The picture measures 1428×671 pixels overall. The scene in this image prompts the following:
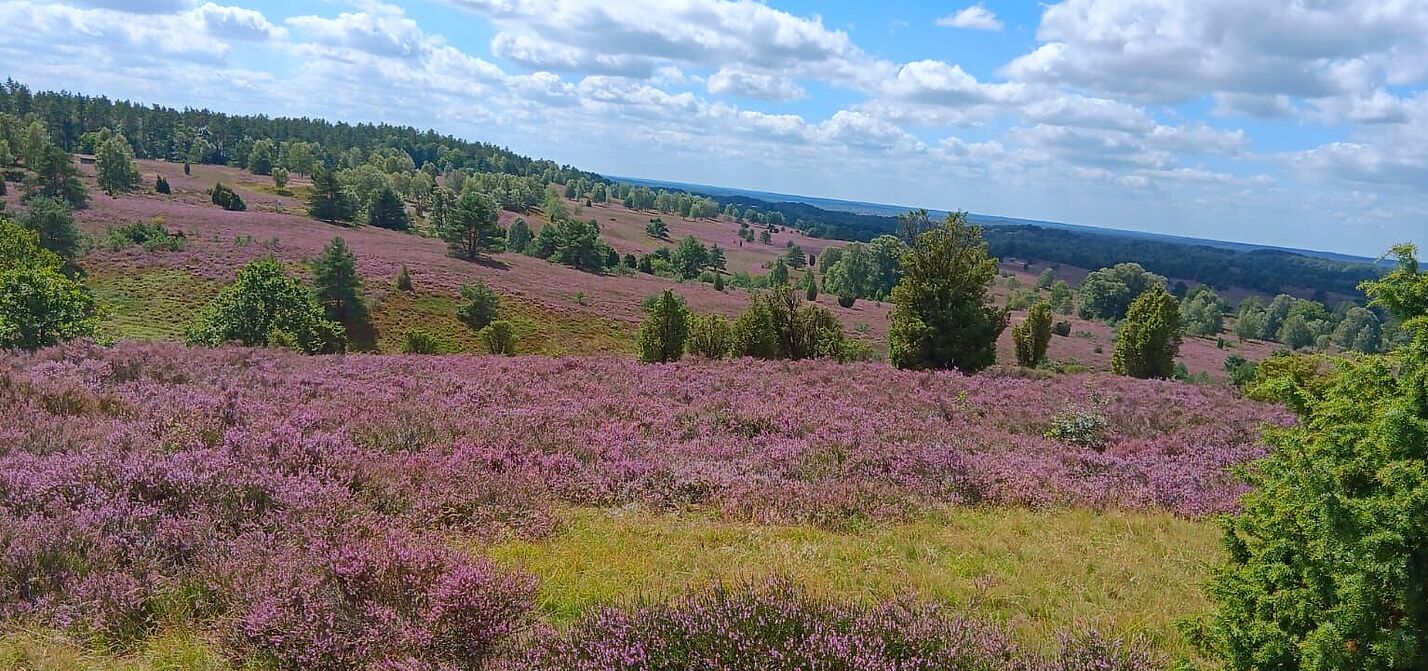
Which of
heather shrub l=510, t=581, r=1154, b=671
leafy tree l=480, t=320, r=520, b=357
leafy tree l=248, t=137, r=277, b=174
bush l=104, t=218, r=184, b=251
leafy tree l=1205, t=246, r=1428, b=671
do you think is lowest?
leafy tree l=480, t=320, r=520, b=357

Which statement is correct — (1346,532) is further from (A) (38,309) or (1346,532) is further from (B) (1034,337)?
(A) (38,309)

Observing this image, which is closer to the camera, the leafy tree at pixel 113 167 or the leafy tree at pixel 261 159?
the leafy tree at pixel 113 167

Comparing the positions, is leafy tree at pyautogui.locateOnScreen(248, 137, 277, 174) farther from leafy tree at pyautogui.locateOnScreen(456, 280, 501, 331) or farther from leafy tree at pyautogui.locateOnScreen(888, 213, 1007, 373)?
leafy tree at pyautogui.locateOnScreen(888, 213, 1007, 373)

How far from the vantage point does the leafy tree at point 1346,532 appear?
3158mm

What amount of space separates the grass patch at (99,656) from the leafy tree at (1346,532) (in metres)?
6.19

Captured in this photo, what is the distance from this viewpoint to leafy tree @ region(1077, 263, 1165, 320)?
391 feet

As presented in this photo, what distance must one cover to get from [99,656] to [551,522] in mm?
3504

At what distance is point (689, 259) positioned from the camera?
12281 centimetres

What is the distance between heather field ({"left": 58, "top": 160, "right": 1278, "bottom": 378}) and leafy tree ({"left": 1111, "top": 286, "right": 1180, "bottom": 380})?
2337 cm

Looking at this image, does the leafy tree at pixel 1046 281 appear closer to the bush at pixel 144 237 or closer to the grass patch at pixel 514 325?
the grass patch at pixel 514 325

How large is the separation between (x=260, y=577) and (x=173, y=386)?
821 centimetres

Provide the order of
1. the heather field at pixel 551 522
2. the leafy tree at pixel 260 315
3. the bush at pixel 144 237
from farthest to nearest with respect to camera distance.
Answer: the bush at pixel 144 237, the leafy tree at pixel 260 315, the heather field at pixel 551 522

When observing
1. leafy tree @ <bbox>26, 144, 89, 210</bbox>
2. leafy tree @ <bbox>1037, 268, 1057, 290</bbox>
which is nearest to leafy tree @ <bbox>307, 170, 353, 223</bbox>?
leafy tree @ <bbox>26, 144, 89, 210</bbox>

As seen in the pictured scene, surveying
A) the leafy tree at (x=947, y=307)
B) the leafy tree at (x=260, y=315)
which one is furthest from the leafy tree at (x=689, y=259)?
the leafy tree at (x=947, y=307)
